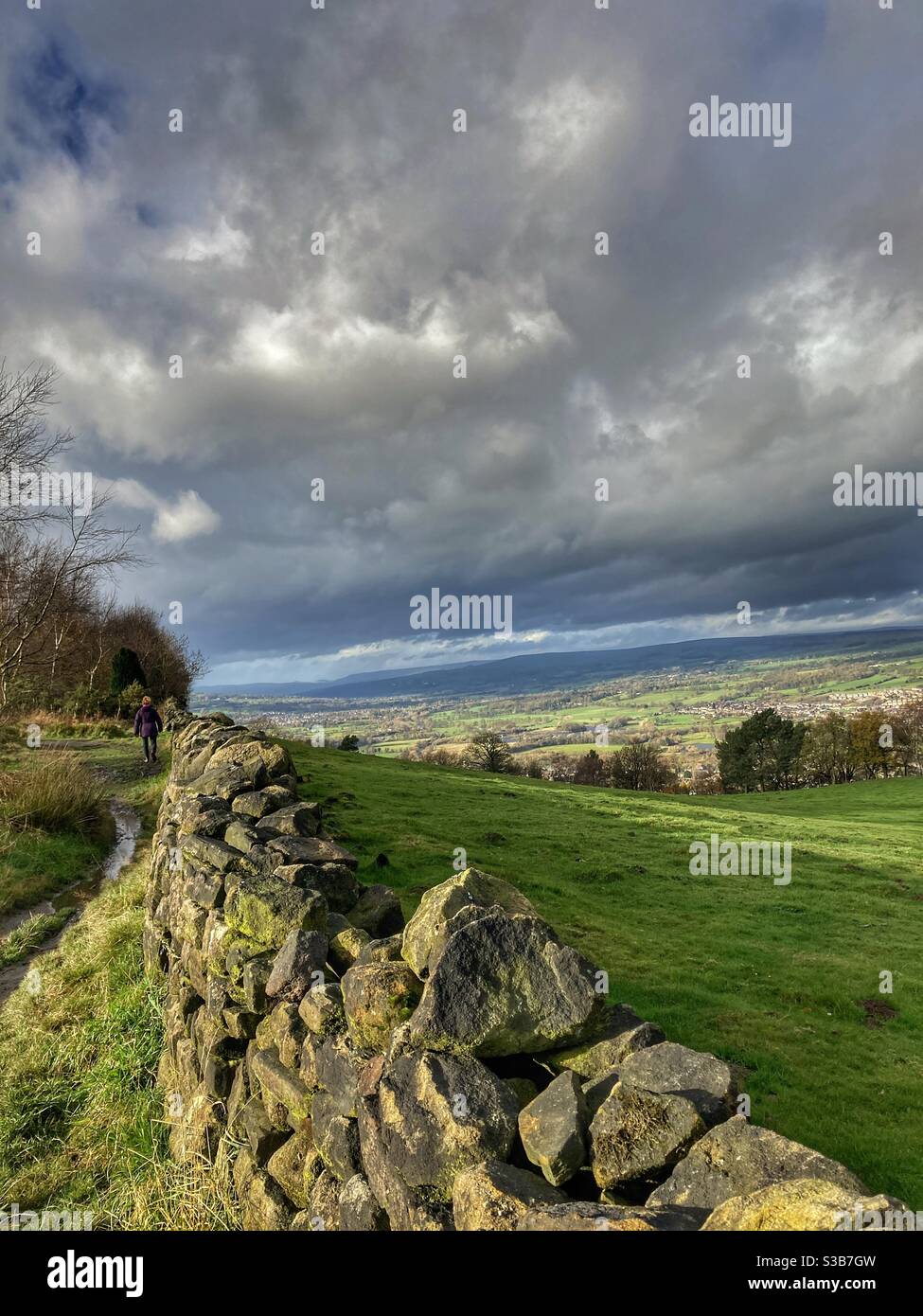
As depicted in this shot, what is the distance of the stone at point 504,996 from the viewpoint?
382cm

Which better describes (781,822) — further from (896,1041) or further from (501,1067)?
(501,1067)

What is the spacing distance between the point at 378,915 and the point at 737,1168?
167 inches

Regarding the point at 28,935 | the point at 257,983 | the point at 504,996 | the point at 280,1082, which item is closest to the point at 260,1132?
the point at 280,1082

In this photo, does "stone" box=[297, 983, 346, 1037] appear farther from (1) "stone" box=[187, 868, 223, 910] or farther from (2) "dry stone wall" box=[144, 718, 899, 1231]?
(1) "stone" box=[187, 868, 223, 910]

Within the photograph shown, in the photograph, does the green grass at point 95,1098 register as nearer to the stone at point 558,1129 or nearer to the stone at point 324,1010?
the stone at point 324,1010

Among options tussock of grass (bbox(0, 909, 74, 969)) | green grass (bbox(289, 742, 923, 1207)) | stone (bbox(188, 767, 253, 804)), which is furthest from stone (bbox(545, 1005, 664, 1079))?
tussock of grass (bbox(0, 909, 74, 969))

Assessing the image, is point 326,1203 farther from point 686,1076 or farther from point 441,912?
point 686,1076

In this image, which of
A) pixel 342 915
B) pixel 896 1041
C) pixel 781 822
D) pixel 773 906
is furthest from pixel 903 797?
pixel 342 915

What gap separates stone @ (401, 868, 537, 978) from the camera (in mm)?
4355

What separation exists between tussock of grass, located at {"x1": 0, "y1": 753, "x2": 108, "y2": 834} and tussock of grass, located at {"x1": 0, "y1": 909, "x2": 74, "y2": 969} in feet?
16.3

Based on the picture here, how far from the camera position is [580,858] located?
18.4 metres

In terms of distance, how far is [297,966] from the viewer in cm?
539

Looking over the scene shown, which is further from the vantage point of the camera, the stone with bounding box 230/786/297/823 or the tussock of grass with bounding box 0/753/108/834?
the tussock of grass with bounding box 0/753/108/834
